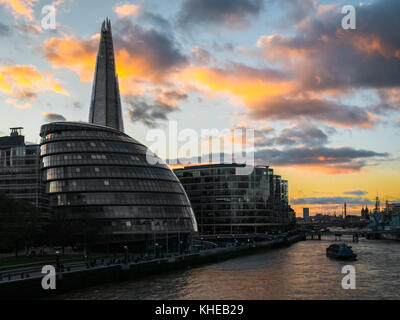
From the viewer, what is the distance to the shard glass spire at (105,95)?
17988 cm

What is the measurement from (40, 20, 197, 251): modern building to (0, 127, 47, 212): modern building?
392 cm

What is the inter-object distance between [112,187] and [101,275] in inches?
1600

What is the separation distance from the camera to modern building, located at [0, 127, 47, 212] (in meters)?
108

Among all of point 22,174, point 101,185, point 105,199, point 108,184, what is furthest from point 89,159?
point 22,174

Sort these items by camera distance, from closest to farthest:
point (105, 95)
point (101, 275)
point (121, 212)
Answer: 1. point (101, 275)
2. point (121, 212)
3. point (105, 95)

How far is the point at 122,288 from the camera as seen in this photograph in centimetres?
5959

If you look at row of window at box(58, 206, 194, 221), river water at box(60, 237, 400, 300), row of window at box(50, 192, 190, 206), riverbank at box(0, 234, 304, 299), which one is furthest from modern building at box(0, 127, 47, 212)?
river water at box(60, 237, 400, 300)

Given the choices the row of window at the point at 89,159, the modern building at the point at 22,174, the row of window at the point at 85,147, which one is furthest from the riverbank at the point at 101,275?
the modern building at the point at 22,174

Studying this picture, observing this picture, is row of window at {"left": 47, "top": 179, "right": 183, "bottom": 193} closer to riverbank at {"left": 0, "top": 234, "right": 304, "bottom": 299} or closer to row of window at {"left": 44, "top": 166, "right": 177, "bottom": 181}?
row of window at {"left": 44, "top": 166, "right": 177, "bottom": 181}

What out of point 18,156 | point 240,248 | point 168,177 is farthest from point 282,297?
point 18,156

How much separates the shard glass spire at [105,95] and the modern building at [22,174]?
65.7 m

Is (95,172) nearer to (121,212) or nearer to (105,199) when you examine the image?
(105,199)

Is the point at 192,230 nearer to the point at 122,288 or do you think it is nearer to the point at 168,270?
the point at 168,270

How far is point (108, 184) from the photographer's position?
333 ft
